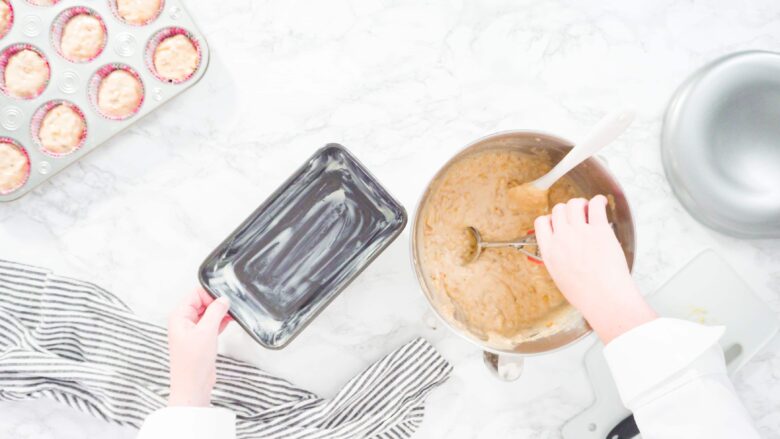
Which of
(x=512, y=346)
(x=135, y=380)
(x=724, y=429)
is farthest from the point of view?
(x=135, y=380)

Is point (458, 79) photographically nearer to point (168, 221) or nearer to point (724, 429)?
point (168, 221)

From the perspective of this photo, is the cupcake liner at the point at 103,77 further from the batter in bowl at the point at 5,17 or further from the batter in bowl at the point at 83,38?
the batter in bowl at the point at 5,17

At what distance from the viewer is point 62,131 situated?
A: 1271 mm

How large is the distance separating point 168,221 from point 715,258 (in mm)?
1131

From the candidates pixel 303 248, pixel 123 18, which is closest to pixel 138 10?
pixel 123 18

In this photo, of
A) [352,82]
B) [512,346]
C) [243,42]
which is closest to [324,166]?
[352,82]

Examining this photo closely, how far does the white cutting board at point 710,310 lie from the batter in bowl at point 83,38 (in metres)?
1.18

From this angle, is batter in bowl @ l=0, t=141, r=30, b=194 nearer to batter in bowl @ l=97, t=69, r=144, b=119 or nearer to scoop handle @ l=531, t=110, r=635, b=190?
batter in bowl @ l=97, t=69, r=144, b=119

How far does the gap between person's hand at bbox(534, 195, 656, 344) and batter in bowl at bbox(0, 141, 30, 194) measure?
3.40 feet

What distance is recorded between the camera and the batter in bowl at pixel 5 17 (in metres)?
1.26

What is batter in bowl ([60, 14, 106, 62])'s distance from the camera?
1275mm

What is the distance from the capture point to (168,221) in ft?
4.35

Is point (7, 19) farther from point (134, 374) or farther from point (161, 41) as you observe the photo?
point (134, 374)

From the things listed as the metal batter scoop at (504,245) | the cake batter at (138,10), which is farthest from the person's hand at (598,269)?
the cake batter at (138,10)
